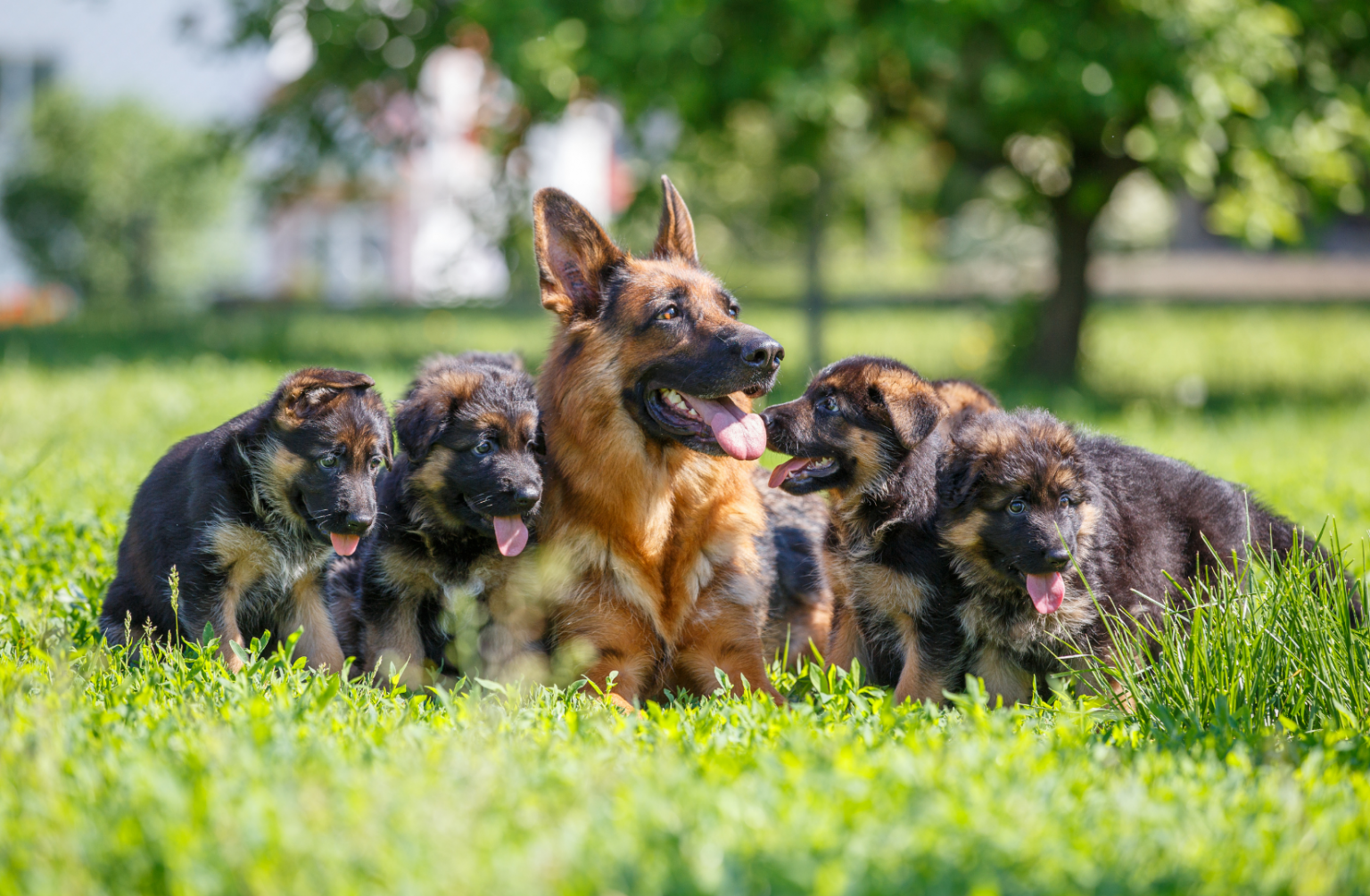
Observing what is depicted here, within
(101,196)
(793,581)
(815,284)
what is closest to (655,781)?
(793,581)

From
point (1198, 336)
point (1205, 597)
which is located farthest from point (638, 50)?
point (1198, 336)

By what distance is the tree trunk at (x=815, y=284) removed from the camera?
1504 cm

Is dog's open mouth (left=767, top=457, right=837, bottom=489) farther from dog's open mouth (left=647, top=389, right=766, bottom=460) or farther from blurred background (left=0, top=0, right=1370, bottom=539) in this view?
blurred background (left=0, top=0, right=1370, bottom=539)

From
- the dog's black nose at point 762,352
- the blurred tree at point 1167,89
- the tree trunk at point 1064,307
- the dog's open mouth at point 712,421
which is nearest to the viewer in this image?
the dog's black nose at point 762,352

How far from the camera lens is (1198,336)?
1856 centimetres

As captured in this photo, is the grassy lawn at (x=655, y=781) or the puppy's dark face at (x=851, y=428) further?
the puppy's dark face at (x=851, y=428)

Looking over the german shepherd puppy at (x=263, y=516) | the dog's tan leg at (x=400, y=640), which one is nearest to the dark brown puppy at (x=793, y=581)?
the dog's tan leg at (x=400, y=640)

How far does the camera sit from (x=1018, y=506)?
14.4ft

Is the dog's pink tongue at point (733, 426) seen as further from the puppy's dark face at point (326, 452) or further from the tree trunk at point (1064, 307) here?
the tree trunk at point (1064, 307)

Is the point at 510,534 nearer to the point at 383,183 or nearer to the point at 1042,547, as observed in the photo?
the point at 1042,547

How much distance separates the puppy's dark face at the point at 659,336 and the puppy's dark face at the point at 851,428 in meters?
0.19

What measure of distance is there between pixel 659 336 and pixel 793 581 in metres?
1.52

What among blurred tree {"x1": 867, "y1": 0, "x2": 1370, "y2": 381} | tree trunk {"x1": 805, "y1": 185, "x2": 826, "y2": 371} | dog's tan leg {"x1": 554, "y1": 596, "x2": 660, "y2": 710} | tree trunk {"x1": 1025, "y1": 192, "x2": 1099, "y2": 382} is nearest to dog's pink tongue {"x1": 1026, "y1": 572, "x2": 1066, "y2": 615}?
dog's tan leg {"x1": 554, "y1": 596, "x2": 660, "y2": 710}

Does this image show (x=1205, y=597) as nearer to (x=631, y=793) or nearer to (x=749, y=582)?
(x=749, y=582)
